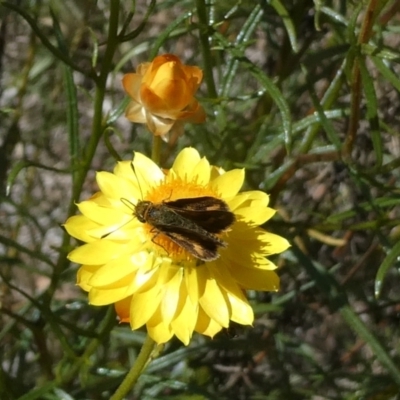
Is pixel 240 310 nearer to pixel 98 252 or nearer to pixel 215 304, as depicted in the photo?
pixel 215 304

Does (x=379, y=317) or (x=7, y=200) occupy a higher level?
(x=7, y=200)

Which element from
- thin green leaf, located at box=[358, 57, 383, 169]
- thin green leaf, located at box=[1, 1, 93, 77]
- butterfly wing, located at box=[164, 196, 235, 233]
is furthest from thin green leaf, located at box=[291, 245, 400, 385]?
thin green leaf, located at box=[1, 1, 93, 77]

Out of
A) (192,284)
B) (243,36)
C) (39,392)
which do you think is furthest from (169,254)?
(243,36)

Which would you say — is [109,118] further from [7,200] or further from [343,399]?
[343,399]

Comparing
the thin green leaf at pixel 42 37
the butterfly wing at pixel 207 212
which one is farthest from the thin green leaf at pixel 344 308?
the thin green leaf at pixel 42 37

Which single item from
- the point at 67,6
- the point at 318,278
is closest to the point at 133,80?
the point at 318,278

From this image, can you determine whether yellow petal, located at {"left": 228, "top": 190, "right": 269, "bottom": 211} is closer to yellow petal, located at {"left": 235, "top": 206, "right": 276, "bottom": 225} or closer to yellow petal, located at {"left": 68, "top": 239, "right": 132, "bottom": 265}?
yellow petal, located at {"left": 235, "top": 206, "right": 276, "bottom": 225}
